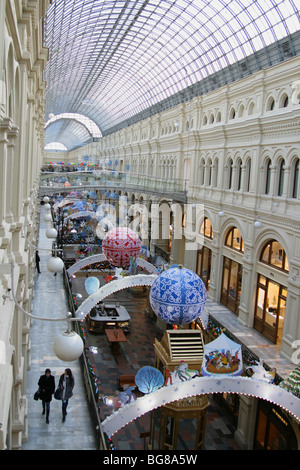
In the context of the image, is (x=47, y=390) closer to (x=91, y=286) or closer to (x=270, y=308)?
(x=91, y=286)

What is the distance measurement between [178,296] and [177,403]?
2.24 metres

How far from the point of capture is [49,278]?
75.6ft

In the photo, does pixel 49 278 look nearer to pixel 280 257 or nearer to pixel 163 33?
pixel 280 257

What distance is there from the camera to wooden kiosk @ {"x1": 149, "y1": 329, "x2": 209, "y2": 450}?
32.2 feet

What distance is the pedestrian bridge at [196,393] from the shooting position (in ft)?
26.3

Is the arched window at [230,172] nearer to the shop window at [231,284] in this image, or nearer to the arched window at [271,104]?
the shop window at [231,284]

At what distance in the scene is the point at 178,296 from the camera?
9602 mm

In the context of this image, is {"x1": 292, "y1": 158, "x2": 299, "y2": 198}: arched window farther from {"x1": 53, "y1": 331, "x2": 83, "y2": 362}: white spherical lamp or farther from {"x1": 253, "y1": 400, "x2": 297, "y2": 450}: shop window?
{"x1": 53, "y1": 331, "x2": 83, "y2": 362}: white spherical lamp

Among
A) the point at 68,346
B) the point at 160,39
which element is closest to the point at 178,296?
the point at 68,346

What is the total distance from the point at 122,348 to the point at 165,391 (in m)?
8.91

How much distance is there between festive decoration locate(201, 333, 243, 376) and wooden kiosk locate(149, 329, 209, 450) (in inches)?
34.3

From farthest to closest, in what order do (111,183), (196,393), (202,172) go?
(111,183)
(202,172)
(196,393)

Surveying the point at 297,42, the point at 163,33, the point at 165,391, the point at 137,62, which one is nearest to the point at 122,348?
the point at 165,391

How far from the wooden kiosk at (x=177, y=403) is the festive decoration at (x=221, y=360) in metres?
0.87
